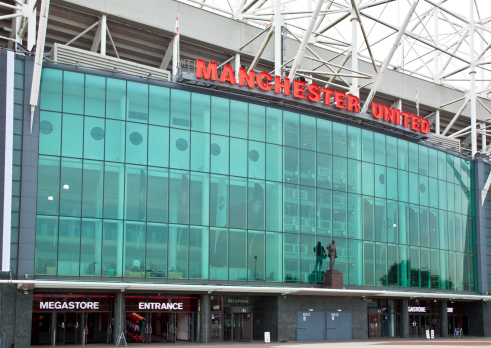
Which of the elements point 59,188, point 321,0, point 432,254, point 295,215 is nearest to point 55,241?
point 59,188

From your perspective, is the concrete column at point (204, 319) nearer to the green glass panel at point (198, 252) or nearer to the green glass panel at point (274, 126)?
the green glass panel at point (198, 252)

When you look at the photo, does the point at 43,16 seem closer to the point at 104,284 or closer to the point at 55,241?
the point at 55,241

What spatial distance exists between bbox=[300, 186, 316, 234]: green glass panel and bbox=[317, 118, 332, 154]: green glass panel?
11.3ft

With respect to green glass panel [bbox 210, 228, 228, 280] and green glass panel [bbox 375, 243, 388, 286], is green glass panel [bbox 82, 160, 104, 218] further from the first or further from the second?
green glass panel [bbox 375, 243, 388, 286]

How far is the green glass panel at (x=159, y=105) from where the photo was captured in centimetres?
4366

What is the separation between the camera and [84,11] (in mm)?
49844

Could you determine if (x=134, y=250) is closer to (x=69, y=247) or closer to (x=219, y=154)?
(x=69, y=247)

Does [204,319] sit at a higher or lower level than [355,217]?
lower

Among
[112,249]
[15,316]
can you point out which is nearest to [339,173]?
[112,249]

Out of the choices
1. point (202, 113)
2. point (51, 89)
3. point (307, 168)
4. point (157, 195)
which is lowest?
point (157, 195)

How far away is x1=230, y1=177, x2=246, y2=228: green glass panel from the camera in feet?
149

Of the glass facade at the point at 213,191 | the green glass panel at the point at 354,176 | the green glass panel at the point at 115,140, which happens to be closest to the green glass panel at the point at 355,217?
the glass facade at the point at 213,191

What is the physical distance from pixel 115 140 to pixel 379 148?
22.9 m

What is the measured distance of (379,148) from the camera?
5503cm
